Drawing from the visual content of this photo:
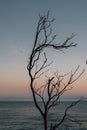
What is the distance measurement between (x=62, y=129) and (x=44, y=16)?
150 feet

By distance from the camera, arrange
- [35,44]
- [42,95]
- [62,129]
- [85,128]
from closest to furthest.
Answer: [35,44], [42,95], [62,129], [85,128]

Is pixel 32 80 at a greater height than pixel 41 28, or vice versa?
pixel 41 28

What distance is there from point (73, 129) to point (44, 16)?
4686 cm

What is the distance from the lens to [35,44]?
6062 millimetres

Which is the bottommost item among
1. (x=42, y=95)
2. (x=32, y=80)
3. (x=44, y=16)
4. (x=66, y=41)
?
(x=42, y=95)

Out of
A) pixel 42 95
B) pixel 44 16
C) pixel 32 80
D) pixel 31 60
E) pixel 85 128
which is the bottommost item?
pixel 85 128

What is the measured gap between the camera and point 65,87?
6.34 metres

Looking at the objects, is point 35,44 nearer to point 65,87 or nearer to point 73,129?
point 65,87

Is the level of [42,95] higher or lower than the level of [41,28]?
lower

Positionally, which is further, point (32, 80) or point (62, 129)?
point (62, 129)

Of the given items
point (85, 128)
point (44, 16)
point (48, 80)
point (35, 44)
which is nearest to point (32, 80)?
point (48, 80)

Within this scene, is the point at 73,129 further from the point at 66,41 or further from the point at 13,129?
the point at 66,41

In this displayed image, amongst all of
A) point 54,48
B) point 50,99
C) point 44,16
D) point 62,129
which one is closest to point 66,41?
point 54,48

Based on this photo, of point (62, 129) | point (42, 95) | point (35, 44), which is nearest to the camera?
point (35, 44)
